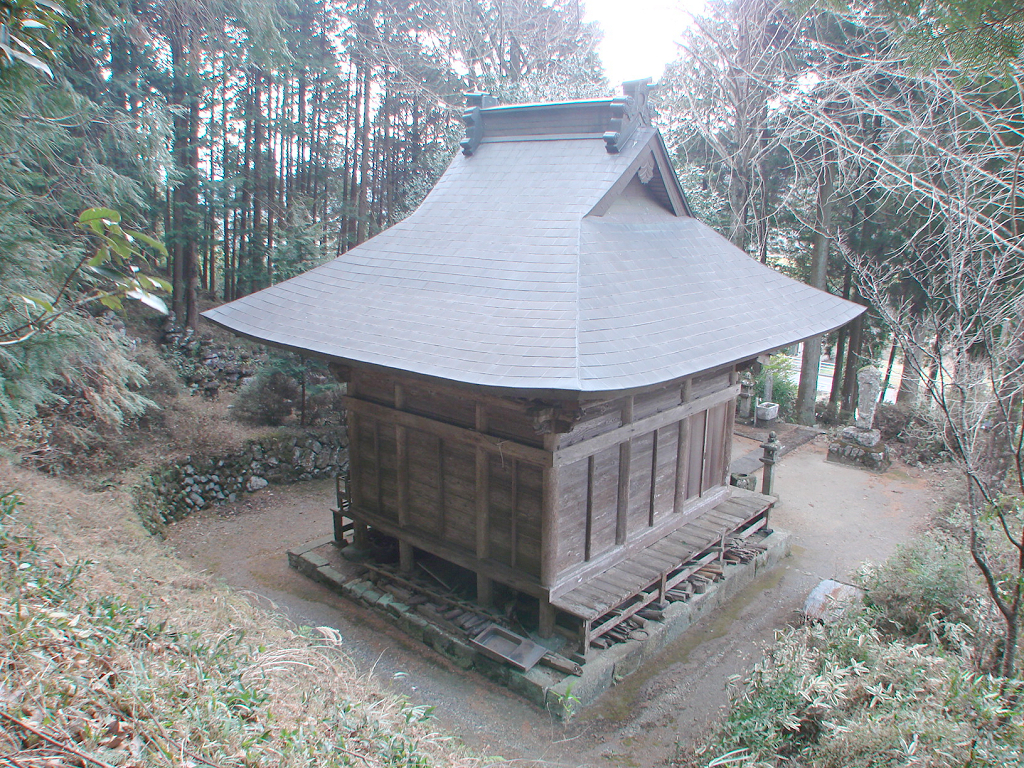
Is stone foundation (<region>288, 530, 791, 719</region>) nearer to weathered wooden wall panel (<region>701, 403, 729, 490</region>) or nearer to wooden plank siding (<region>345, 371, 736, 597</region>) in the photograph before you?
wooden plank siding (<region>345, 371, 736, 597</region>)

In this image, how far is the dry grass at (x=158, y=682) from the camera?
99.8 inches

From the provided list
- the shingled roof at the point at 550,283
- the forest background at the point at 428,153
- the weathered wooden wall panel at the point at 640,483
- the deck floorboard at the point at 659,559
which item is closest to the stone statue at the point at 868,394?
the forest background at the point at 428,153

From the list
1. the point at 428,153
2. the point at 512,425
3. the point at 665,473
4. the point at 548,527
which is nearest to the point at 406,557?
the point at 548,527

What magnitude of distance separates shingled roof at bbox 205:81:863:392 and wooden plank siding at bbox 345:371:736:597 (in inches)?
25.1

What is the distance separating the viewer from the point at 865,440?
40.4 feet

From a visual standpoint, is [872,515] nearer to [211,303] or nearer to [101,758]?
[101,758]

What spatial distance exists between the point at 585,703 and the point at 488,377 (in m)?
3.12

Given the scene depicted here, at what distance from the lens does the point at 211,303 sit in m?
16.9

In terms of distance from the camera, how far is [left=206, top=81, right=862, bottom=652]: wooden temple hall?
5418 mm

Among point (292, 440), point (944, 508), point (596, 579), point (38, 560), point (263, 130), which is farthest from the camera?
point (263, 130)

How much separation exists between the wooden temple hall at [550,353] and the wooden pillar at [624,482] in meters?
0.02

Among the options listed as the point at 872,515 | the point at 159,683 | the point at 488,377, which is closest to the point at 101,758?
the point at 159,683

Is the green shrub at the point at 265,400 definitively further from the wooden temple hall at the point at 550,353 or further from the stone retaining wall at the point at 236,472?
the wooden temple hall at the point at 550,353

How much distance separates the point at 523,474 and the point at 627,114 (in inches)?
163
